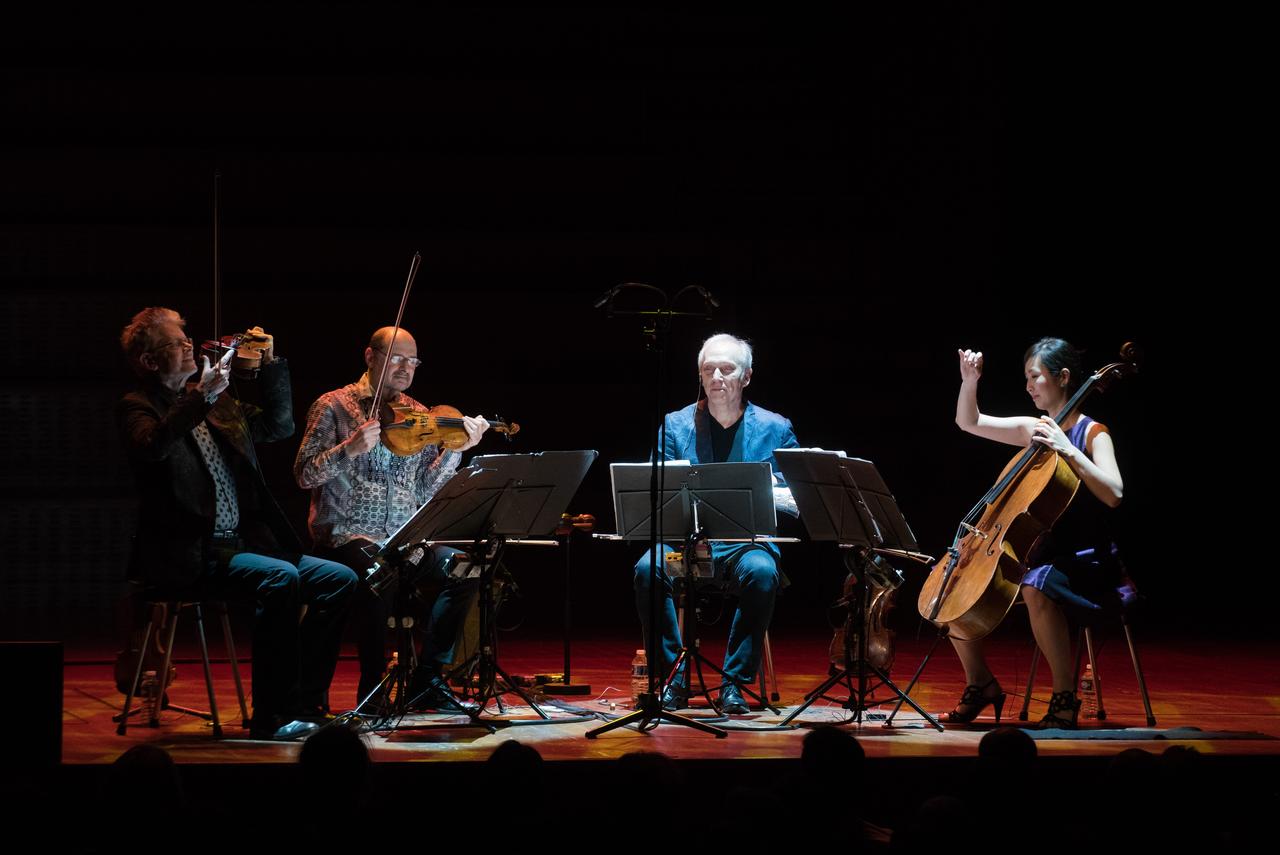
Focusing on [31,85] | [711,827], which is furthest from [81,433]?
[711,827]

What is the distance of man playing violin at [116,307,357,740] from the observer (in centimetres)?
387

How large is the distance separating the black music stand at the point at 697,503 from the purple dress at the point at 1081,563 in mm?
866

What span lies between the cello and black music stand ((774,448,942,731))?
0.16 m

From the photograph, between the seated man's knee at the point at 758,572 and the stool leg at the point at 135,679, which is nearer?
the stool leg at the point at 135,679

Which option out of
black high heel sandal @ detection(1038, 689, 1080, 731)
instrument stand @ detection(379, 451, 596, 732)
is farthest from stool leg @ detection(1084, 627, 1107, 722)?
instrument stand @ detection(379, 451, 596, 732)

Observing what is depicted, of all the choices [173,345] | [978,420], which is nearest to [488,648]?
[173,345]

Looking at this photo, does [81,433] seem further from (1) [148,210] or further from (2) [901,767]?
(2) [901,767]

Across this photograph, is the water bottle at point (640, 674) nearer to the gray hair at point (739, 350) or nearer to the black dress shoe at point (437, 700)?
the black dress shoe at point (437, 700)

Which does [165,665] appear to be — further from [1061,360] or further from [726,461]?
[1061,360]

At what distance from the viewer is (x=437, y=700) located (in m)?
4.26

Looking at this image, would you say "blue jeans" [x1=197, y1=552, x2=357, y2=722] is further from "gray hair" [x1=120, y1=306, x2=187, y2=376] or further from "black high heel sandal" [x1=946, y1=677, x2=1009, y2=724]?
"black high heel sandal" [x1=946, y1=677, x2=1009, y2=724]

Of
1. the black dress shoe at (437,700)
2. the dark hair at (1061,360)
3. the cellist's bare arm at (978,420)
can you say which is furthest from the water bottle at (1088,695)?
the black dress shoe at (437,700)

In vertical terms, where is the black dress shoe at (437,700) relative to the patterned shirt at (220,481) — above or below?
below

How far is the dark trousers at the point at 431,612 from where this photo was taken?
4.33 metres
